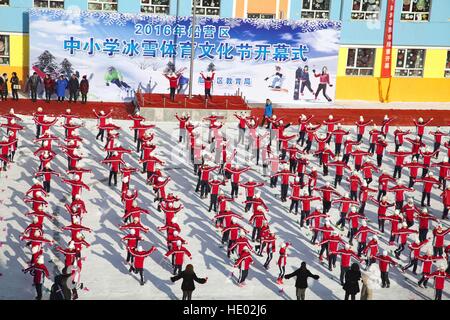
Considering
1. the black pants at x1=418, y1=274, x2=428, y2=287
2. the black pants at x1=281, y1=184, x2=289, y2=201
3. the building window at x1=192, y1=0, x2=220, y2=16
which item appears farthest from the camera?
the building window at x1=192, y1=0, x2=220, y2=16

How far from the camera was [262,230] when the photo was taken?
78.1 feet

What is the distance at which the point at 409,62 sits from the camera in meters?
41.6

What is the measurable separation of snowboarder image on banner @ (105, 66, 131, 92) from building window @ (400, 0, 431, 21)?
44.2ft

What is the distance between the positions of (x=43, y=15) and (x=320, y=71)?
12.6m

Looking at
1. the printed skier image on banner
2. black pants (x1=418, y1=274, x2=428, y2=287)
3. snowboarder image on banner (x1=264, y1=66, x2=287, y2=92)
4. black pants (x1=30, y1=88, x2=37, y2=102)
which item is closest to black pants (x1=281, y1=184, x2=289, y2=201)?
black pants (x1=418, y1=274, x2=428, y2=287)

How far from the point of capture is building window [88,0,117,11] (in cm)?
3859

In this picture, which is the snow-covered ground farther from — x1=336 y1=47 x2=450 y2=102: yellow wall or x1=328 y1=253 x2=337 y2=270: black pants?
x1=336 y1=47 x2=450 y2=102: yellow wall

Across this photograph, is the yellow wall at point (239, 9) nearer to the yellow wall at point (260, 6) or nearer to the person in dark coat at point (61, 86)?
the yellow wall at point (260, 6)

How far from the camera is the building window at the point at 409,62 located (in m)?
41.5

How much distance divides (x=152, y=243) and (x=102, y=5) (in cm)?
1692
